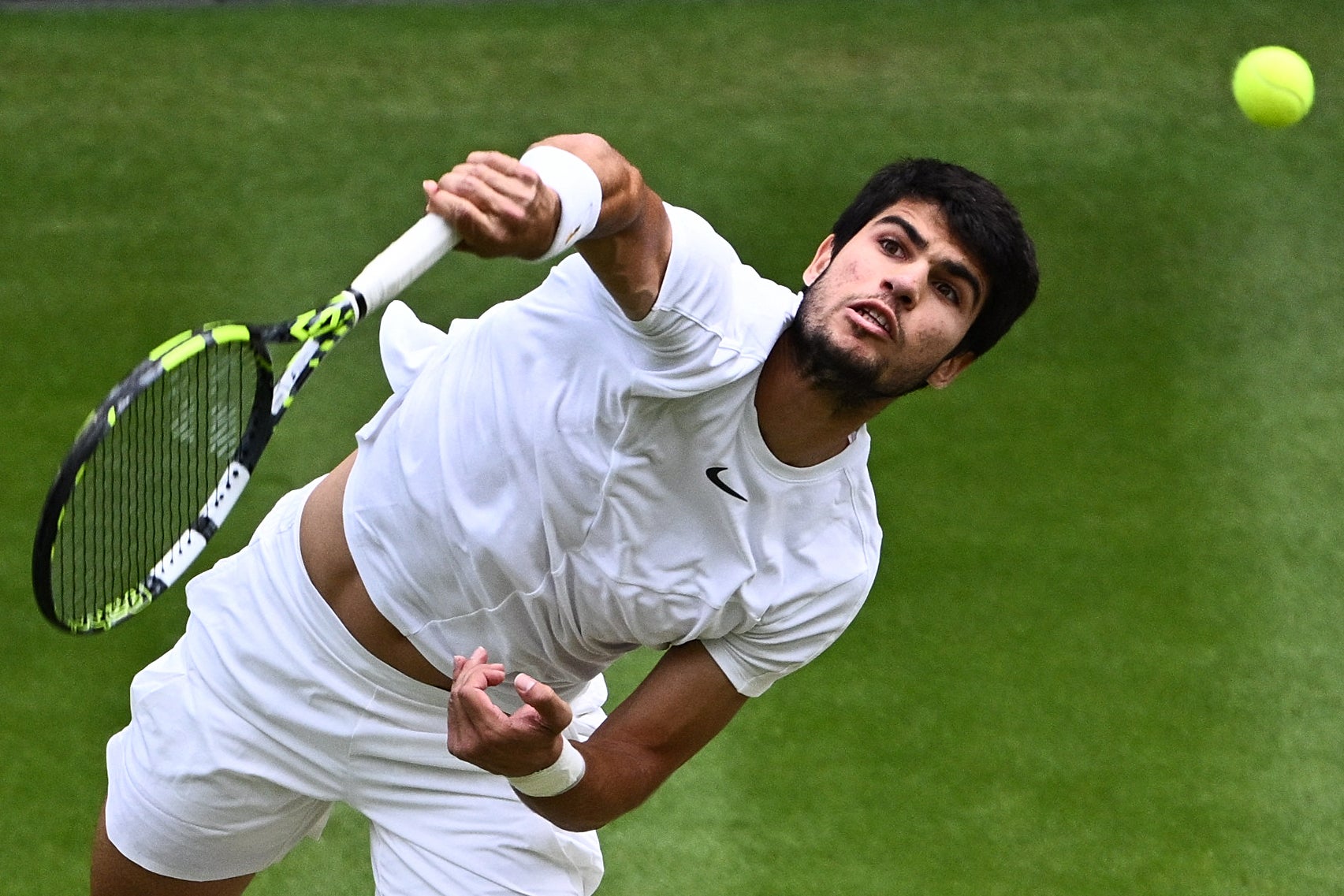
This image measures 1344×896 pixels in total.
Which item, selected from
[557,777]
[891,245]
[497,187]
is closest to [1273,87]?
[891,245]

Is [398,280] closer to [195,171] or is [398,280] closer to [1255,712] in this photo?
[1255,712]

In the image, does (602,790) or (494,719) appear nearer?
(494,719)

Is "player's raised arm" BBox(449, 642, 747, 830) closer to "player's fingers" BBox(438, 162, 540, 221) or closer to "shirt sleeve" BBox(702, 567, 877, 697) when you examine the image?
"shirt sleeve" BBox(702, 567, 877, 697)

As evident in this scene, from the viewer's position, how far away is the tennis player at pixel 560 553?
3111 mm

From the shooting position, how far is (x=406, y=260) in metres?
2.68

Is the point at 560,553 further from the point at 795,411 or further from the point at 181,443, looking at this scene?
the point at 181,443

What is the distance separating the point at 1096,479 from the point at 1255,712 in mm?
1028

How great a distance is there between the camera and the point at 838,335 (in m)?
3.18

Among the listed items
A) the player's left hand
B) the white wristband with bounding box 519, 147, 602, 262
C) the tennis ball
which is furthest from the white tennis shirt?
the tennis ball

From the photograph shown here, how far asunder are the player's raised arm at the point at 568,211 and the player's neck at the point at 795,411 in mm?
333

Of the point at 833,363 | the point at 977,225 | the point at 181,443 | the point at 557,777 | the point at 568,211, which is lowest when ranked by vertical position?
the point at 557,777

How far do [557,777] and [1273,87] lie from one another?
3962 mm

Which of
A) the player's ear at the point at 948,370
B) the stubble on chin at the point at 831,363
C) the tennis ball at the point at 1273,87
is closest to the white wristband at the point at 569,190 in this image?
the stubble on chin at the point at 831,363

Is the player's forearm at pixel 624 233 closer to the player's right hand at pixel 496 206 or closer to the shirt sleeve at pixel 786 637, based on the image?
the player's right hand at pixel 496 206
